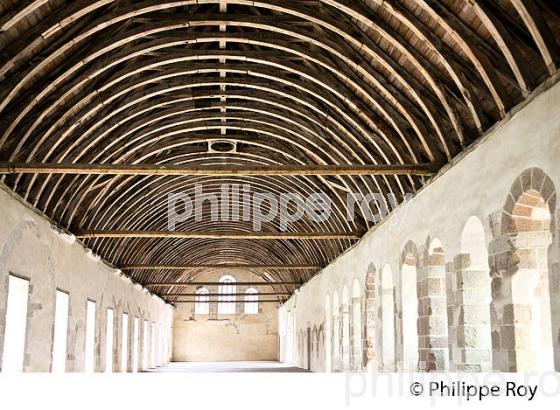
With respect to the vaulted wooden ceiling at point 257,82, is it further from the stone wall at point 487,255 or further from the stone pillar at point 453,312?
the stone pillar at point 453,312

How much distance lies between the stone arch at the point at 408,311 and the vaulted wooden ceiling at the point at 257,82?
1390 mm

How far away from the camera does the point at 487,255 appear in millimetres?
9117

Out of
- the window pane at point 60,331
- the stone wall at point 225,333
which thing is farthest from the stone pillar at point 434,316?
the stone wall at point 225,333

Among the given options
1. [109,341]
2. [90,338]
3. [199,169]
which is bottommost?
[109,341]

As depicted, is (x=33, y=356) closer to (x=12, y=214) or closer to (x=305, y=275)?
(x=12, y=214)

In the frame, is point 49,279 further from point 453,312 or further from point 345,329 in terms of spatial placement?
point 453,312

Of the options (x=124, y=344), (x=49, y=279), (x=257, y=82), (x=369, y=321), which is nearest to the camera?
(x=257, y=82)

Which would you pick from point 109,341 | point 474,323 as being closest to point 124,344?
point 109,341

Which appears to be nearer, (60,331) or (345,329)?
(60,331)

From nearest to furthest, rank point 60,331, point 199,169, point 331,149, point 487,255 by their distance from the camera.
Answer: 1. point 487,255
2. point 199,169
3. point 331,149
4. point 60,331

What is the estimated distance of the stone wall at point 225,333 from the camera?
1729 inches

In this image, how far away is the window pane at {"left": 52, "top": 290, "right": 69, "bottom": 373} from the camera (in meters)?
15.4

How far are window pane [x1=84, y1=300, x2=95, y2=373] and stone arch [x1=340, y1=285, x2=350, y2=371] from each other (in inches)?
288

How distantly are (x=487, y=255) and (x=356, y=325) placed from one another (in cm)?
891
